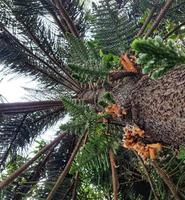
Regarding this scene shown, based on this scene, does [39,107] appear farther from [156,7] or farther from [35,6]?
[156,7]

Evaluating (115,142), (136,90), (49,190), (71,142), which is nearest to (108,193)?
(49,190)

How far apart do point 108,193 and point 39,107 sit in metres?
1.08

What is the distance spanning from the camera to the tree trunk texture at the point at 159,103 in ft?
5.76

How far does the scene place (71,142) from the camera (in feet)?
14.2

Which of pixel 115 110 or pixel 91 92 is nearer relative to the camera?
pixel 115 110

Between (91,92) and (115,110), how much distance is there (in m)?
0.66

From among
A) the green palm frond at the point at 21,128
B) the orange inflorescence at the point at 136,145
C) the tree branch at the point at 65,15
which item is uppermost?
the tree branch at the point at 65,15

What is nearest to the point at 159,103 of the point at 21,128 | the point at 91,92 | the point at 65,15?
the point at 91,92

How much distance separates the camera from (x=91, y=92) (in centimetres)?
295

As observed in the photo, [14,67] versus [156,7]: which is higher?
[14,67]

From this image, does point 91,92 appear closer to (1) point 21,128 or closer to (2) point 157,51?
(1) point 21,128

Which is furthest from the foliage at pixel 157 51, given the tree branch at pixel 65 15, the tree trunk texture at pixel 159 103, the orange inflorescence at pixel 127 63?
the tree branch at pixel 65 15

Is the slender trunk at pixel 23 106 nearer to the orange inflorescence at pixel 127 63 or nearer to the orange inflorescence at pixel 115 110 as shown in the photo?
the orange inflorescence at pixel 115 110

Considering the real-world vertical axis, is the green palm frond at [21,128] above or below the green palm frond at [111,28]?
below
